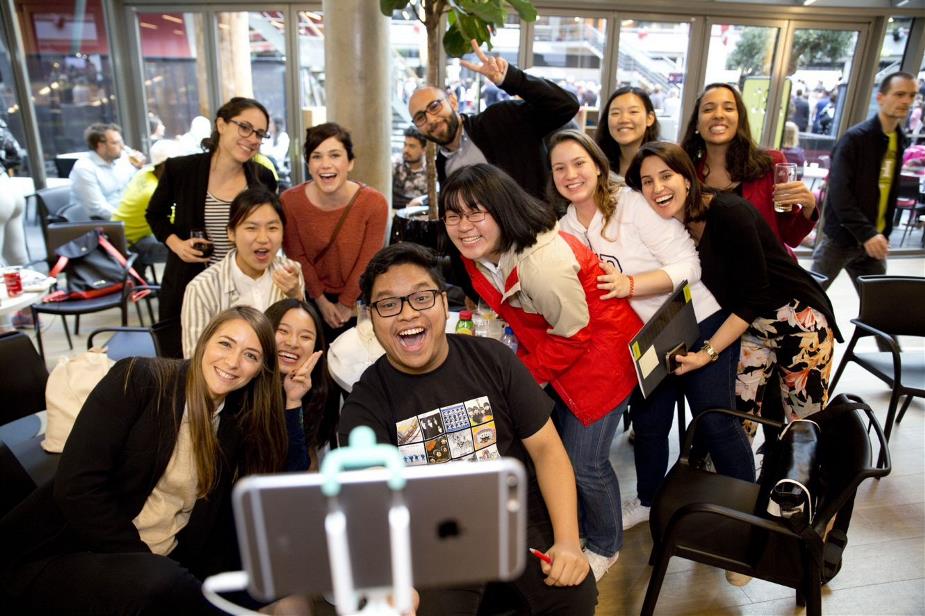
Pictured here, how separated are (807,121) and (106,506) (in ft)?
26.5

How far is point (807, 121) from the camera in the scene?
7.26 m

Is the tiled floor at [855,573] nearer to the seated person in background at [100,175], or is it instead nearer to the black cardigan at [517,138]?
the black cardigan at [517,138]

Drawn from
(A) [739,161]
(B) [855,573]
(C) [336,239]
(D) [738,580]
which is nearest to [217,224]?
(C) [336,239]

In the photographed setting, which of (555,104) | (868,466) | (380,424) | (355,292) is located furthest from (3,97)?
(868,466)

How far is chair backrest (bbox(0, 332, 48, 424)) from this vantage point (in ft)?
7.55

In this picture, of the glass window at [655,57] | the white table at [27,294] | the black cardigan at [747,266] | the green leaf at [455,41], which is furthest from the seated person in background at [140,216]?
the glass window at [655,57]

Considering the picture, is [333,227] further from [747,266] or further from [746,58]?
[746,58]

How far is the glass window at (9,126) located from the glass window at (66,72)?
0.59 feet

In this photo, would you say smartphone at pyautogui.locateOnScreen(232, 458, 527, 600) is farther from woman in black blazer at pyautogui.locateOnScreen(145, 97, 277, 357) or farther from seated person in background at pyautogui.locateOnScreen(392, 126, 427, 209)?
seated person in background at pyautogui.locateOnScreen(392, 126, 427, 209)

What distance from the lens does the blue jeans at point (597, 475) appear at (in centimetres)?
212

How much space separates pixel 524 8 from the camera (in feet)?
10.4

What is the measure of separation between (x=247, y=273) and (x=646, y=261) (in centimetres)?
156

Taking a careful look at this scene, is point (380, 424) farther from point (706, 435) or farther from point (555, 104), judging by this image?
point (555, 104)

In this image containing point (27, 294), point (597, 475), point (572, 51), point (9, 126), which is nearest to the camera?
point (597, 475)
